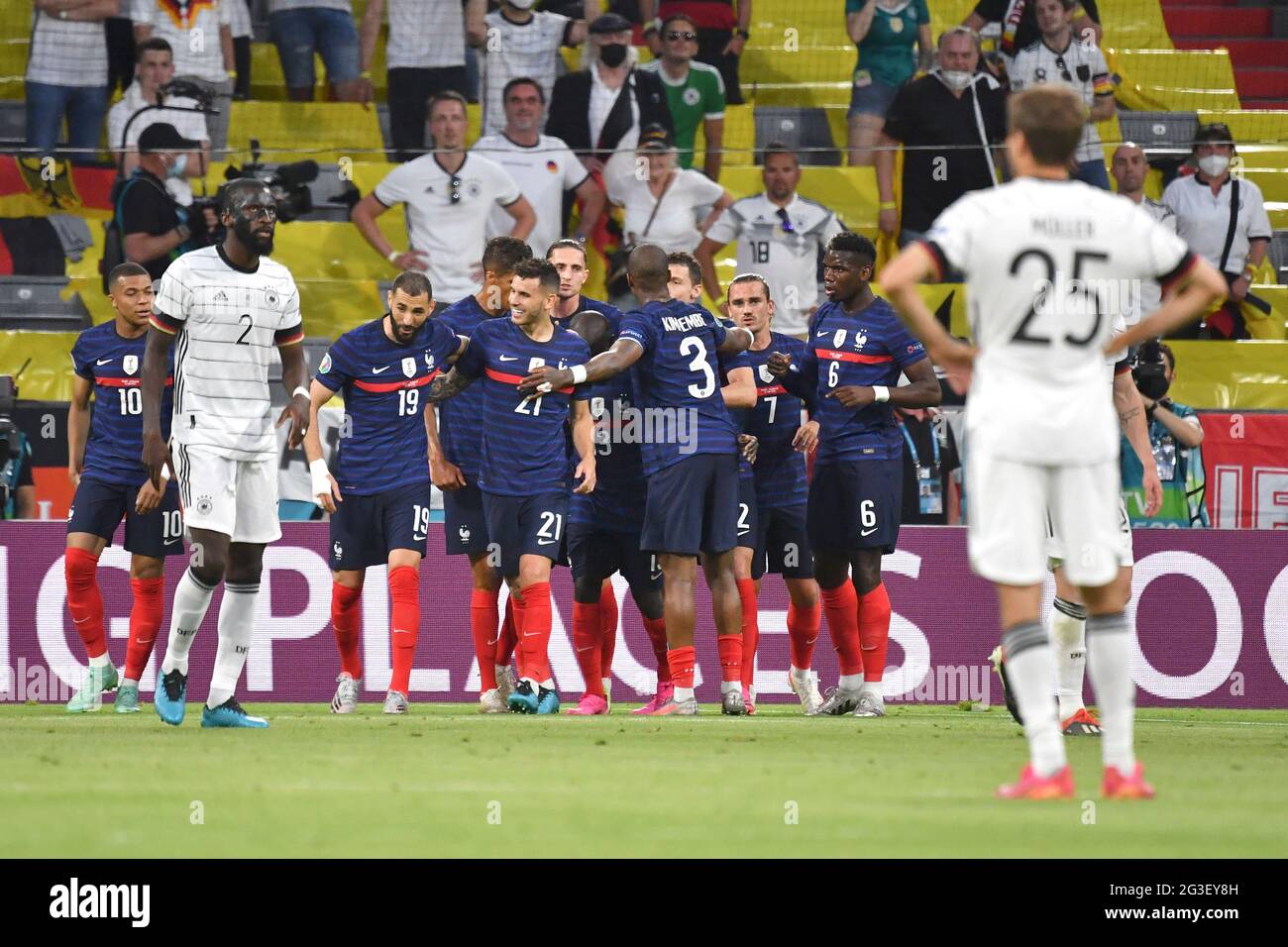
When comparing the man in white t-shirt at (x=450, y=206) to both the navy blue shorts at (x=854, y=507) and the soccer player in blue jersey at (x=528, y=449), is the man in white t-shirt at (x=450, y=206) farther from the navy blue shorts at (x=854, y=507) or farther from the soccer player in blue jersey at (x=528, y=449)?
the navy blue shorts at (x=854, y=507)

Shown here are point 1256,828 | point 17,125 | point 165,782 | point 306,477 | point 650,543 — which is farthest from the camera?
point 17,125

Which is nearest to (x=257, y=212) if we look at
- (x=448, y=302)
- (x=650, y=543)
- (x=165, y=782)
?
(x=650, y=543)

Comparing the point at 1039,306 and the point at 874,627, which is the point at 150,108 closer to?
the point at 874,627

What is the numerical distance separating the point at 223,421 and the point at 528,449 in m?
1.91

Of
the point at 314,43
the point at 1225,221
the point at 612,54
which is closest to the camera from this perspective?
the point at 1225,221

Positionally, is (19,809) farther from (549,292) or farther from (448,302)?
(448,302)

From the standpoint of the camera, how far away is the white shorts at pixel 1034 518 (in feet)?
17.6

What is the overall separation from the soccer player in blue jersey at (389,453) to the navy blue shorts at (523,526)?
0.47 metres

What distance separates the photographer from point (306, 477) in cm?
1287

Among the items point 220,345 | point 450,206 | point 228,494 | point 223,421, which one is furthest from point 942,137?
point 228,494

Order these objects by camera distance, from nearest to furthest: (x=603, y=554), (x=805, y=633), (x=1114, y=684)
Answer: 1. (x=1114, y=684)
2. (x=603, y=554)
3. (x=805, y=633)

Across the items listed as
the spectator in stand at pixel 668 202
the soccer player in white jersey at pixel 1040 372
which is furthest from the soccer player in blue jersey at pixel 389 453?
the soccer player in white jersey at pixel 1040 372

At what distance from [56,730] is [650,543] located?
2.94 metres

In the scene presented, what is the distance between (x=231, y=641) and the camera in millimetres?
8344
